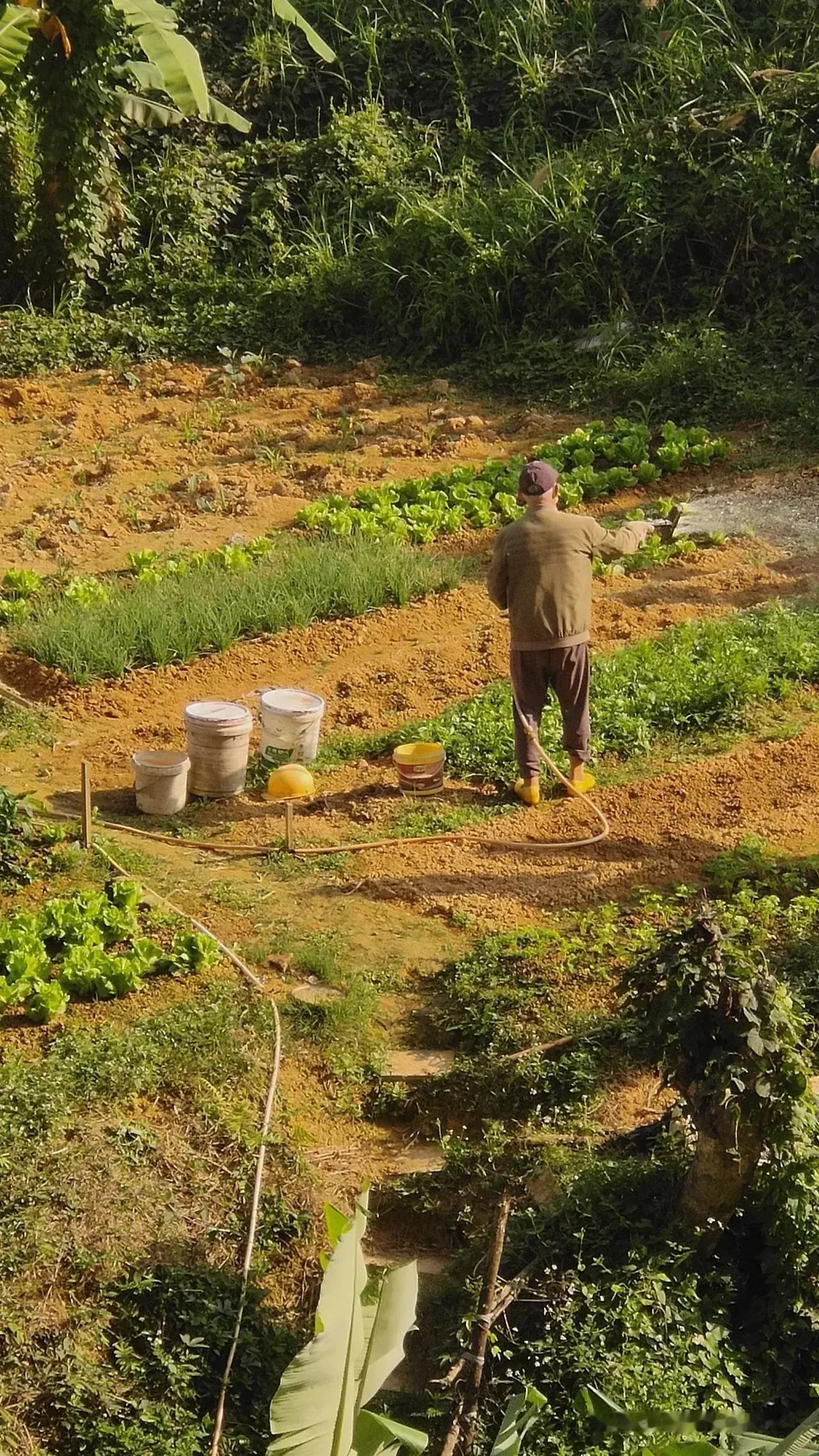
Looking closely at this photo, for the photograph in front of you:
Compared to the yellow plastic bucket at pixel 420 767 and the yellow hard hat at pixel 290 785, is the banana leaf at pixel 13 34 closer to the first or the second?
the yellow hard hat at pixel 290 785

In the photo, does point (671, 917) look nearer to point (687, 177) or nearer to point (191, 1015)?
point (191, 1015)

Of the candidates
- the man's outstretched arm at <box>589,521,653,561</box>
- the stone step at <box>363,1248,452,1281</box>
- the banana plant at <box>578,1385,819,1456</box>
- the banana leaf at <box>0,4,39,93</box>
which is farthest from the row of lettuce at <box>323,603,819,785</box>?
the banana leaf at <box>0,4,39,93</box>

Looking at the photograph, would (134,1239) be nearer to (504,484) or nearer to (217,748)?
(217,748)

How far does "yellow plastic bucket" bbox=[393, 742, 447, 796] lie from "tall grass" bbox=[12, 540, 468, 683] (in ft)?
6.52

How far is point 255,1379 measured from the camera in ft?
16.5

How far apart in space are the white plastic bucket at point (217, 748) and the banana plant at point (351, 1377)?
3.89 metres

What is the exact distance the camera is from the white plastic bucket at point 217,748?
8.19 m

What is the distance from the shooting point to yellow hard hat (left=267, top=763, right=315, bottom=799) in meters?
8.41

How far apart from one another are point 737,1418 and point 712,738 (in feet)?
15.2

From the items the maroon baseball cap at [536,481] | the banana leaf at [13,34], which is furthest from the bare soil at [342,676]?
the banana leaf at [13,34]

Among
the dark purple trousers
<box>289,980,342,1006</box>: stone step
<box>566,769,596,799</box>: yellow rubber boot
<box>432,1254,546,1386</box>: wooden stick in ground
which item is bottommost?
<box>432,1254,546,1386</box>: wooden stick in ground

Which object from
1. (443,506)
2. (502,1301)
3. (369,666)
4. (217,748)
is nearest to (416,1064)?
(502,1301)

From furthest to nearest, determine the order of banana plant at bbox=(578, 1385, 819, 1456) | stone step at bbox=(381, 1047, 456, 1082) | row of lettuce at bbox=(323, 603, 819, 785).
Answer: row of lettuce at bbox=(323, 603, 819, 785)
stone step at bbox=(381, 1047, 456, 1082)
banana plant at bbox=(578, 1385, 819, 1456)

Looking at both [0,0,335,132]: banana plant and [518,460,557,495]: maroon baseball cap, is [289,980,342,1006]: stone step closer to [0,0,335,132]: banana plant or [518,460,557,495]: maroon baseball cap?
[518,460,557,495]: maroon baseball cap
